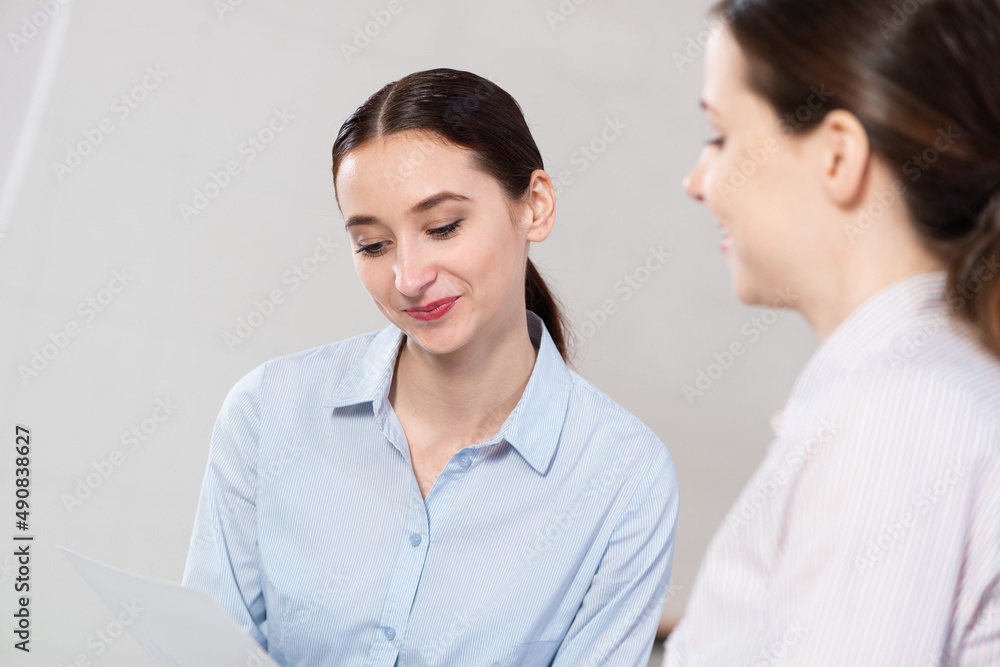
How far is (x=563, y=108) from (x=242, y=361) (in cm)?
110

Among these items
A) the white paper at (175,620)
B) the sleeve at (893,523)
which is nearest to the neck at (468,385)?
the white paper at (175,620)

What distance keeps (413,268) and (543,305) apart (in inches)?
18.5

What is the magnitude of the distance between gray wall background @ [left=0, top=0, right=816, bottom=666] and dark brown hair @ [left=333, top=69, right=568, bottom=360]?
0.89 metres

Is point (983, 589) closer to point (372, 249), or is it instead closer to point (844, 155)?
point (844, 155)

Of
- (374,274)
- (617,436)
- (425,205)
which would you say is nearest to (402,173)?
(425,205)

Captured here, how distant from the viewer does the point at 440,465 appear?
58.2 inches

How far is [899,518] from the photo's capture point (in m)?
0.61

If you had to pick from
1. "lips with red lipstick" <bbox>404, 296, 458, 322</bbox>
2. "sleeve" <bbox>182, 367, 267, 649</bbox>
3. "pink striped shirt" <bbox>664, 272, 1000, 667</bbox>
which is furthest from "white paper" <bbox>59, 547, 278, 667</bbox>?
"pink striped shirt" <bbox>664, 272, 1000, 667</bbox>

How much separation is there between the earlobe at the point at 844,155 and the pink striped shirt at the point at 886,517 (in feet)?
0.37

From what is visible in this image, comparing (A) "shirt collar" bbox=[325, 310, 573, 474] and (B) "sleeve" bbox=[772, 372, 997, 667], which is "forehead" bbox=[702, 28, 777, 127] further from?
(A) "shirt collar" bbox=[325, 310, 573, 474]

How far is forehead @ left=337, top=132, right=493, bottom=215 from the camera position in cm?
130

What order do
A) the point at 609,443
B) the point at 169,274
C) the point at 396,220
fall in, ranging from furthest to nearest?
the point at 169,274
the point at 609,443
the point at 396,220

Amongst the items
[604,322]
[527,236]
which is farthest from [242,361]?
[527,236]

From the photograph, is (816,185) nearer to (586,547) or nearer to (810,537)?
(810,537)
